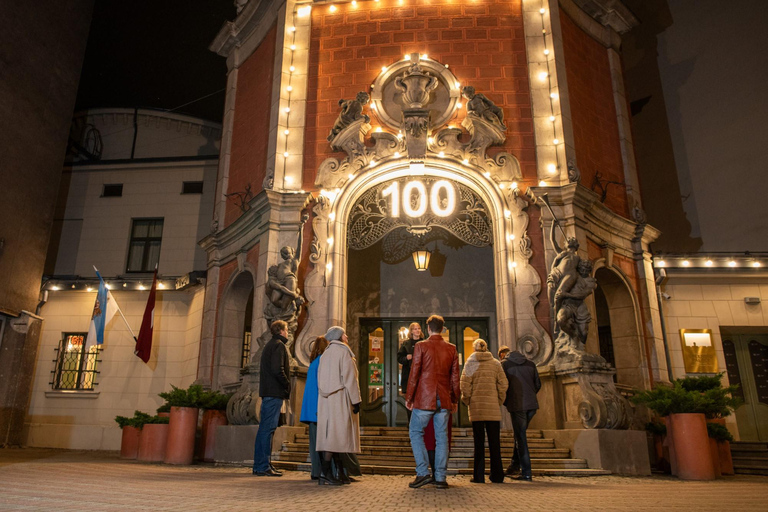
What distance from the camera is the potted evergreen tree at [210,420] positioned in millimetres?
11594

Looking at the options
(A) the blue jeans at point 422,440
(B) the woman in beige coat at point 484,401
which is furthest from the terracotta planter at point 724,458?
(A) the blue jeans at point 422,440

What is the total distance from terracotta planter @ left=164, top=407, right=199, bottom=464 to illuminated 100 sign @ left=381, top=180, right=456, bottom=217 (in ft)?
Result: 18.4

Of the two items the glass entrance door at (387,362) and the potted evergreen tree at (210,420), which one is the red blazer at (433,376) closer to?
the potted evergreen tree at (210,420)

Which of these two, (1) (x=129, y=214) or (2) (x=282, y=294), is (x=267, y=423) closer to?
(2) (x=282, y=294)

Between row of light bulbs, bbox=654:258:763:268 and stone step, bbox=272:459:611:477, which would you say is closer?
stone step, bbox=272:459:611:477

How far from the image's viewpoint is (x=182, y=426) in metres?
11.1

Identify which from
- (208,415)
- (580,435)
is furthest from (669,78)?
(208,415)

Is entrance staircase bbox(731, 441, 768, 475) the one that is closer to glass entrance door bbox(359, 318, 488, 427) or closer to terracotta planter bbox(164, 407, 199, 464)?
glass entrance door bbox(359, 318, 488, 427)

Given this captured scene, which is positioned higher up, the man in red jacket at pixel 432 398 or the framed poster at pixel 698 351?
the framed poster at pixel 698 351

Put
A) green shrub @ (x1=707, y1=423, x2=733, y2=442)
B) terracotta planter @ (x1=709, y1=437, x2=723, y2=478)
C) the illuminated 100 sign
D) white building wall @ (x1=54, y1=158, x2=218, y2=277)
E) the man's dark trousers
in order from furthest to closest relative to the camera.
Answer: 1. white building wall @ (x1=54, y1=158, x2=218, y2=277)
2. the illuminated 100 sign
3. green shrub @ (x1=707, y1=423, x2=733, y2=442)
4. terracotta planter @ (x1=709, y1=437, x2=723, y2=478)
5. the man's dark trousers

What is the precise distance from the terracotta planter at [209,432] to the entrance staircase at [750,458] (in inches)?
372

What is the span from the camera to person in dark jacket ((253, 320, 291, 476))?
27.0 ft

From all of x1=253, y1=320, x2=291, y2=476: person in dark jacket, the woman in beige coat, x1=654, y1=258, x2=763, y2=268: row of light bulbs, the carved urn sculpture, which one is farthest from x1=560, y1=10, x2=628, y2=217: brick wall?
x1=253, y1=320, x2=291, y2=476: person in dark jacket

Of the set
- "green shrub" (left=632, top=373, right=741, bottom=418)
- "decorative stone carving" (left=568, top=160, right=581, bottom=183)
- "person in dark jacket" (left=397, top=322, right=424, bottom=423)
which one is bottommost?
"green shrub" (left=632, top=373, right=741, bottom=418)
